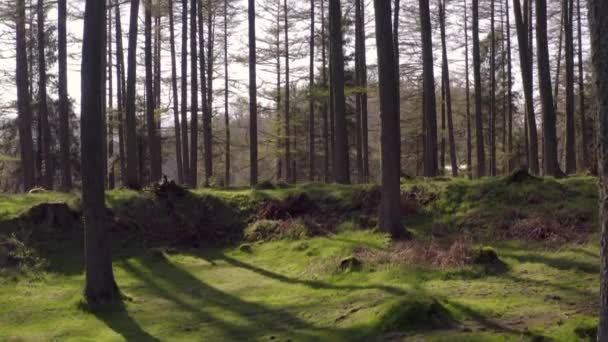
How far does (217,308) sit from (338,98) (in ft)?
35.7

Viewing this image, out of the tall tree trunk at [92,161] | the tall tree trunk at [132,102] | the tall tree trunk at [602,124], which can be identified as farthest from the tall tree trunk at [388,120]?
the tall tree trunk at [132,102]

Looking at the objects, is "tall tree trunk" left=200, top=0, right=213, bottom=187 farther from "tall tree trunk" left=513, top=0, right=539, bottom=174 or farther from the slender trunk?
"tall tree trunk" left=513, top=0, right=539, bottom=174

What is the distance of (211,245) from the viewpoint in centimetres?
1720

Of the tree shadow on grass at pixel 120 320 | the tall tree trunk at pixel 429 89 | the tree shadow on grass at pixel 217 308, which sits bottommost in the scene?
the tree shadow on grass at pixel 120 320

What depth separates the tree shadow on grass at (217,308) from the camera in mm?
9008

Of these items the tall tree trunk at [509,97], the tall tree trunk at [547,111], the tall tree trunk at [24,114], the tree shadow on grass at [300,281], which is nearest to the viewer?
the tree shadow on grass at [300,281]

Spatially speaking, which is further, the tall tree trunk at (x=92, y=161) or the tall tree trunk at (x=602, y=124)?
the tall tree trunk at (x=92, y=161)

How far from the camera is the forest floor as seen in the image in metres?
8.38

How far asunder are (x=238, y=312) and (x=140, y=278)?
14.0 ft

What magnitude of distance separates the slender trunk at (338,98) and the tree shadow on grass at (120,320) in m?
10.8

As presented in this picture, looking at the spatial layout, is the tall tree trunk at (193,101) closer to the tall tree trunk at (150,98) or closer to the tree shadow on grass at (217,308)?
the tall tree trunk at (150,98)

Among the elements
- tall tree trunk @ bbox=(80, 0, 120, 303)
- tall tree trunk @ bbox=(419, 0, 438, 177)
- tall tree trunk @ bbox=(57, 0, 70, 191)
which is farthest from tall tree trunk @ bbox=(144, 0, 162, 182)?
tall tree trunk @ bbox=(80, 0, 120, 303)

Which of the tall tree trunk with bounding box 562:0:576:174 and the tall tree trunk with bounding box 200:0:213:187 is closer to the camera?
the tall tree trunk with bounding box 562:0:576:174

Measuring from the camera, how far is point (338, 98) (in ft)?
67.1
